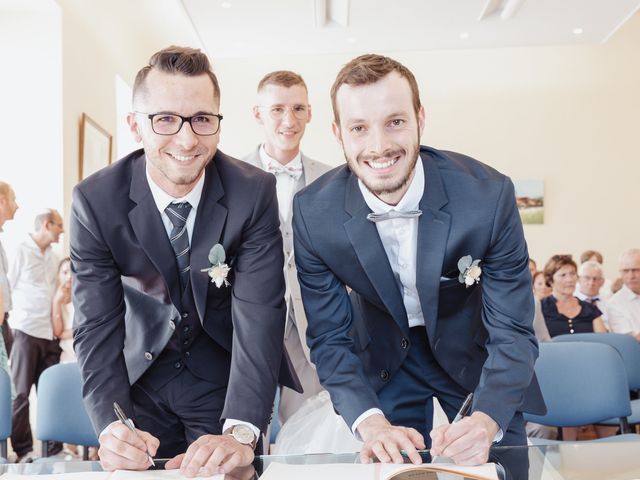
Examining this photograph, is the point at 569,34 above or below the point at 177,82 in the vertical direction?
above

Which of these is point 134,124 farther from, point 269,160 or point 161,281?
point 269,160

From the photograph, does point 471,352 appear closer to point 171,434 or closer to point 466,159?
point 466,159

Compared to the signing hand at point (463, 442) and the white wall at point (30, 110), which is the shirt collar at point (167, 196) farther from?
the white wall at point (30, 110)

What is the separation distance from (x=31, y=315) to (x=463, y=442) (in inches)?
176

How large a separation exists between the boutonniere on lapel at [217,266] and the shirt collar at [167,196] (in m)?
0.15

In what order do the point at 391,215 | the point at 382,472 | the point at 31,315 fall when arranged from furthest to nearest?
the point at 31,315 < the point at 391,215 < the point at 382,472

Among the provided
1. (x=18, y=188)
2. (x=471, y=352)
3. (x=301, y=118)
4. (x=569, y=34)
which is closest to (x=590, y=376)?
(x=471, y=352)

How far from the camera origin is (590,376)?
319cm

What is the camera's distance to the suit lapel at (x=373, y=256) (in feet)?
6.40

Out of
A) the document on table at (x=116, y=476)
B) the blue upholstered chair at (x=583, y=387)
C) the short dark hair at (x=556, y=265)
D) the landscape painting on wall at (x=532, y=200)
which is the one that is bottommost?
the blue upholstered chair at (x=583, y=387)

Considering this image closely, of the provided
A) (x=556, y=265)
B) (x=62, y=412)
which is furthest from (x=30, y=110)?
(x=556, y=265)

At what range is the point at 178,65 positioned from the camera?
6.20ft

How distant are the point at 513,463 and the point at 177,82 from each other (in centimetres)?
123

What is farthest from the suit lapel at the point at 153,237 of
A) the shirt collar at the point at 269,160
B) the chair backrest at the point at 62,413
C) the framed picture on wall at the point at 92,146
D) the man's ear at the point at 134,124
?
the framed picture on wall at the point at 92,146
